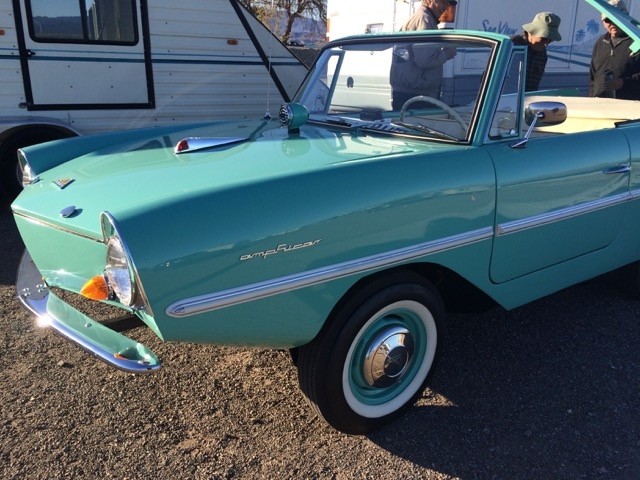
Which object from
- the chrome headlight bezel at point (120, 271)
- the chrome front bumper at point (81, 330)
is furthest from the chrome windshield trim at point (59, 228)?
the chrome front bumper at point (81, 330)

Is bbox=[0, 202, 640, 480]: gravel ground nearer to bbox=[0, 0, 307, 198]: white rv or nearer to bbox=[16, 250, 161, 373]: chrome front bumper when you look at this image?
bbox=[16, 250, 161, 373]: chrome front bumper

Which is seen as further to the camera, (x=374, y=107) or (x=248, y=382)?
(x=374, y=107)

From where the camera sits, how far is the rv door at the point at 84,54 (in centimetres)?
557

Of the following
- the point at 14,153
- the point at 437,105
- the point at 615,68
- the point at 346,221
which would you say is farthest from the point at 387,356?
the point at 615,68

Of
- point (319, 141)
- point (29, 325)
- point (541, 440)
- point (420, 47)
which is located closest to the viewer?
point (541, 440)

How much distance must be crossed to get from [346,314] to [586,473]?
3.80 ft

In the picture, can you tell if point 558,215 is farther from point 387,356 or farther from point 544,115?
point 387,356

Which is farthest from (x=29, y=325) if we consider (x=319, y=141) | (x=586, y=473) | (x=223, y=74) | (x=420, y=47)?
(x=223, y=74)

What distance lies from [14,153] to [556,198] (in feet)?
16.1

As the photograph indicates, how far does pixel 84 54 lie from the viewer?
19.1 ft

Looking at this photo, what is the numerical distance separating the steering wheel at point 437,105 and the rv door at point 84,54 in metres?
3.89

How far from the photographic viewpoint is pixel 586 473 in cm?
239

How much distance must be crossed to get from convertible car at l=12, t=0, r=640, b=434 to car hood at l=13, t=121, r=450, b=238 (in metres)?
0.01

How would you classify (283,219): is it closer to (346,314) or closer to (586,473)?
(346,314)
